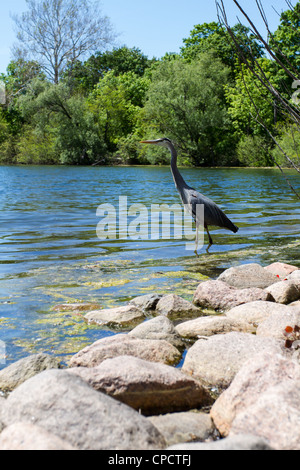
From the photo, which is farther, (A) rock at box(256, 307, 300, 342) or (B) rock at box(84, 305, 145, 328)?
(B) rock at box(84, 305, 145, 328)

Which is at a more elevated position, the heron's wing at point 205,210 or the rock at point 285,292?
the heron's wing at point 205,210

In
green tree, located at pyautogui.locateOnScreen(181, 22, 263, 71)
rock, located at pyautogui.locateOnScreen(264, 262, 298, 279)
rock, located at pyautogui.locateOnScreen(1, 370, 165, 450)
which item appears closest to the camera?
rock, located at pyautogui.locateOnScreen(1, 370, 165, 450)

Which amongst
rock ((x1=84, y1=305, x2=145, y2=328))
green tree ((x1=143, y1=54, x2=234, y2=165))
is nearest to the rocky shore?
rock ((x1=84, y1=305, x2=145, y2=328))

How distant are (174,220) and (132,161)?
119 ft

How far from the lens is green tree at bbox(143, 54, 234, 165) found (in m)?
40.2

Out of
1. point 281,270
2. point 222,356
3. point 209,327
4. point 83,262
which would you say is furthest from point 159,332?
point 83,262

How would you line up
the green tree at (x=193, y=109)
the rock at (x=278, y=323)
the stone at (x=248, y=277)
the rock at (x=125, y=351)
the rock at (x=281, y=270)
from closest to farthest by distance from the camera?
the rock at (x=125, y=351) < the rock at (x=278, y=323) < the stone at (x=248, y=277) < the rock at (x=281, y=270) < the green tree at (x=193, y=109)

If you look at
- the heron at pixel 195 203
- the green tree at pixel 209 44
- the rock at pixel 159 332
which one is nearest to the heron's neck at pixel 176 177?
the heron at pixel 195 203

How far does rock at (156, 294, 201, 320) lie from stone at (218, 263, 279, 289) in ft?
2.80

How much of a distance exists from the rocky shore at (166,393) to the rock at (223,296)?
599 mm

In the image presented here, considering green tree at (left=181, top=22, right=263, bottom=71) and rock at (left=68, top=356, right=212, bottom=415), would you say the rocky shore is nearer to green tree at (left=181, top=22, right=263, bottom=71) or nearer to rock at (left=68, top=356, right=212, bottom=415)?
rock at (left=68, top=356, right=212, bottom=415)

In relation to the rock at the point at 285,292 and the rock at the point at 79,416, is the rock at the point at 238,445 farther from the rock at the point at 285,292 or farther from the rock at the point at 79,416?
the rock at the point at 285,292

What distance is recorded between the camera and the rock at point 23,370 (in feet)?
9.70

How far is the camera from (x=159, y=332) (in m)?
3.68
